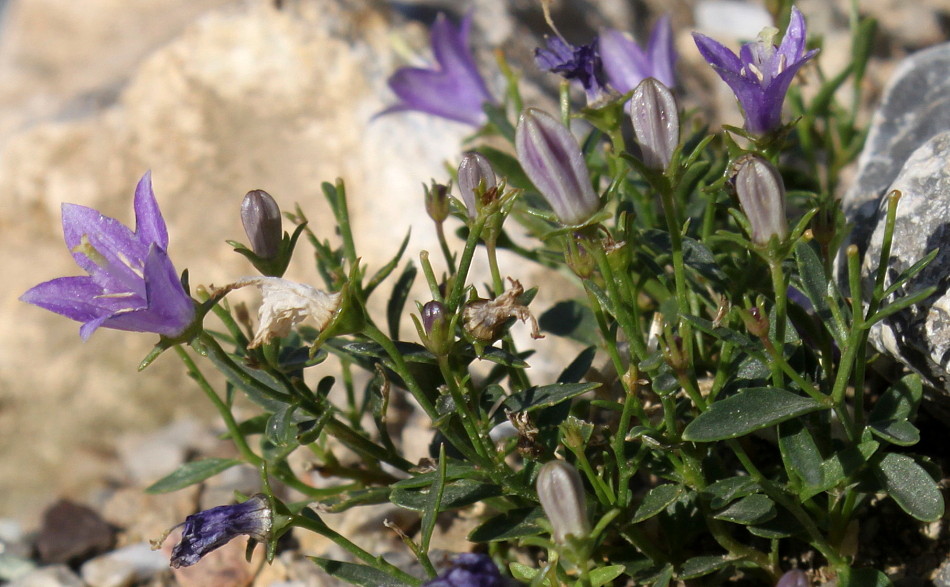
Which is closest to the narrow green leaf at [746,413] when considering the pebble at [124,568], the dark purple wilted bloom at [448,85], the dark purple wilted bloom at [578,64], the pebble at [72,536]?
the dark purple wilted bloom at [578,64]

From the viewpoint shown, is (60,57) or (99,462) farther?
(60,57)

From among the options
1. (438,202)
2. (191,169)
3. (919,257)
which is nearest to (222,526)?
(438,202)

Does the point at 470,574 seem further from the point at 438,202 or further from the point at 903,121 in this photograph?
the point at 903,121

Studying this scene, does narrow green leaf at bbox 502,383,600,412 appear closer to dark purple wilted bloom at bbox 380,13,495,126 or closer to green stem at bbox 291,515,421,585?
green stem at bbox 291,515,421,585

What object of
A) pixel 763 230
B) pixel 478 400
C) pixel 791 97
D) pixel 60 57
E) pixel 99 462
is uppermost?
pixel 60 57

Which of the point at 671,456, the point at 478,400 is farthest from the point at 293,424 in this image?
the point at 671,456

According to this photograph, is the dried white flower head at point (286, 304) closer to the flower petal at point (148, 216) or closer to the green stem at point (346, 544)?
the flower petal at point (148, 216)

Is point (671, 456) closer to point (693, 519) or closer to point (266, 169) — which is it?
point (693, 519)
